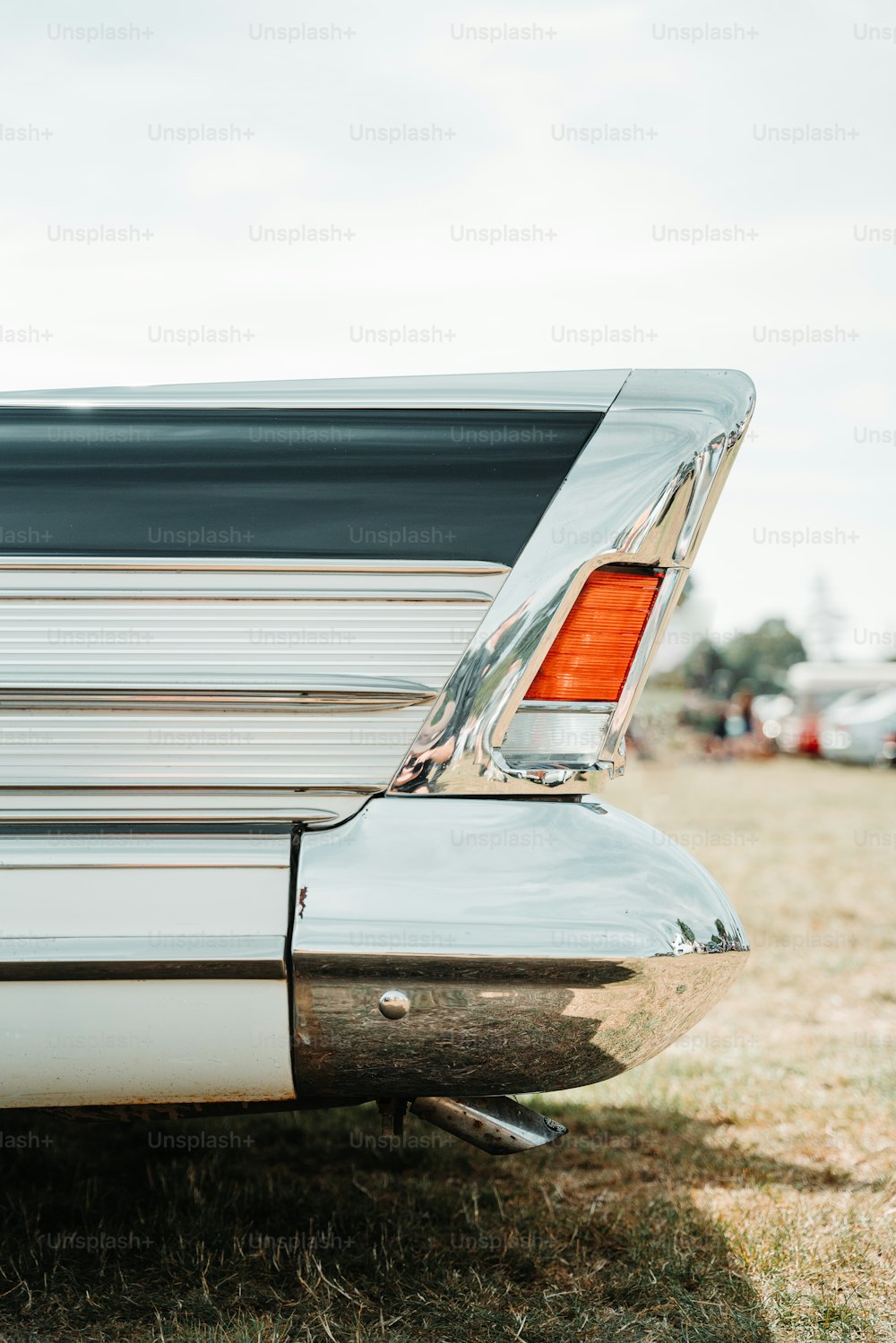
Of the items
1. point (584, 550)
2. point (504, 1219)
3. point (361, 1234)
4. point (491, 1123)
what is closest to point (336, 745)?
point (584, 550)

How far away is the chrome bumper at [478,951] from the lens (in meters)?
1.51

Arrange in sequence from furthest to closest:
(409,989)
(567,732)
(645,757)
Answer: (645,757), (567,732), (409,989)

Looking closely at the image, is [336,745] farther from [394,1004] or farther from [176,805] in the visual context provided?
[394,1004]

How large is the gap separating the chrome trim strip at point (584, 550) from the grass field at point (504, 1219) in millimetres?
1013

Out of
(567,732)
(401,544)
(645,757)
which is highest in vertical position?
(401,544)

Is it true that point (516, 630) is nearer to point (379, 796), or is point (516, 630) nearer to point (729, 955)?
point (379, 796)

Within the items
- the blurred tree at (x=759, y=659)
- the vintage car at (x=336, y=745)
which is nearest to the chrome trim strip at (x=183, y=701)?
the vintage car at (x=336, y=745)

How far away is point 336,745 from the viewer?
1577 mm

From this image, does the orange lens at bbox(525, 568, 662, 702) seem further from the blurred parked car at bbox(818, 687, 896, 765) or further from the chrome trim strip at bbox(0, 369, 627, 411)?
the blurred parked car at bbox(818, 687, 896, 765)

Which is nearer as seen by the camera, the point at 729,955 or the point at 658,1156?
the point at 729,955

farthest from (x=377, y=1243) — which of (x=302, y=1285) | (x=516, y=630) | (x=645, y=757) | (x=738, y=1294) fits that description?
(x=645, y=757)

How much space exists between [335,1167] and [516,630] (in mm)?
1654

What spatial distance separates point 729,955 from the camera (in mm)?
1646

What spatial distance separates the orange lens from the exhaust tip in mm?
687
